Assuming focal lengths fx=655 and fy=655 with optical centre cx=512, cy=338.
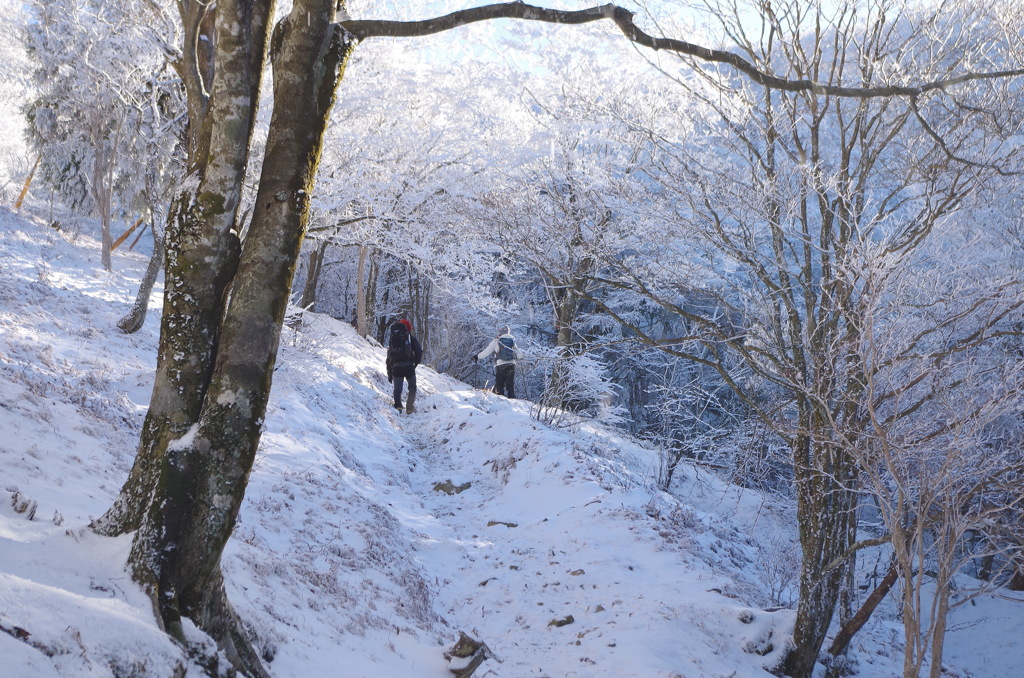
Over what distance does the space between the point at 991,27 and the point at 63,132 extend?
22507 millimetres

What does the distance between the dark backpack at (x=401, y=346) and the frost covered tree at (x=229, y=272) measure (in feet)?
32.7

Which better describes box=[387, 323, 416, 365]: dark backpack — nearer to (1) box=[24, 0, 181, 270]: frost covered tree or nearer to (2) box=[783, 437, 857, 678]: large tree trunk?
(1) box=[24, 0, 181, 270]: frost covered tree

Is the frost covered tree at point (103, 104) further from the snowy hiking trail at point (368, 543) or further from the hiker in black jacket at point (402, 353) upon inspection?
the hiker in black jacket at point (402, 353)

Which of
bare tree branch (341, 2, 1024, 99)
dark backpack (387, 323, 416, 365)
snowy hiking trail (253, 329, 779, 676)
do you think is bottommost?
snowy hiking trail (253, 329, 779, 676)

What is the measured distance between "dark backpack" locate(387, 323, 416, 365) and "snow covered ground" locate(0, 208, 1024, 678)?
1276mm

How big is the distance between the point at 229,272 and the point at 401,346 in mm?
10006

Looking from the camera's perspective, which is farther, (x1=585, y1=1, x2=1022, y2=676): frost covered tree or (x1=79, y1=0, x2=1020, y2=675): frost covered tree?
(x1=585, y1=1, x2=1022, y2=676): frost covered tree

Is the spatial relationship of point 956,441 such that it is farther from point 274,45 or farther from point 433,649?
point 274,45

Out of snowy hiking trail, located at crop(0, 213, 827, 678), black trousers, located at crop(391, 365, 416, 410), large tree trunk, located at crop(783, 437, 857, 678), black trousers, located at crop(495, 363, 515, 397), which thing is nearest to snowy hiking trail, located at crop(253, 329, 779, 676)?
snowy hiking trail, located at crop(0, 213, 827, 678)

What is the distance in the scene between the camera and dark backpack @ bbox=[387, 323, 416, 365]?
13.0m

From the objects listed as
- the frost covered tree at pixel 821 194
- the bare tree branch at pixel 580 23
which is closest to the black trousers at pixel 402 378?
the frost covered tree at pixel 821 194

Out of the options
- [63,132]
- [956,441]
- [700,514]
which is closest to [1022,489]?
[956,441]

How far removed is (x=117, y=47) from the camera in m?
13.1

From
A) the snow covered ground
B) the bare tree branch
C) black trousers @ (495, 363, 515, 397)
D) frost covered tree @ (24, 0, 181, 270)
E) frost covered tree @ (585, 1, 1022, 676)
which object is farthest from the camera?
black trousers @ (495, 363, 515, 397)
